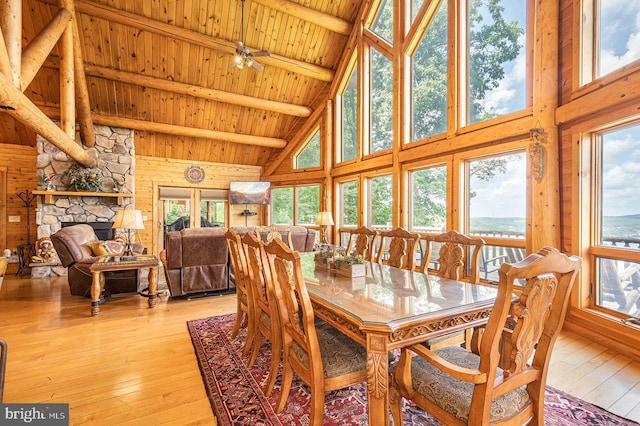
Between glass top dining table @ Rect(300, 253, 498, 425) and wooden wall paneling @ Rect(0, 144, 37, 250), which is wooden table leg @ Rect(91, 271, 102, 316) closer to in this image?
glass top dining table @ Rect(300, 253, 498, 425)

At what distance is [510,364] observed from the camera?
3.86 feet

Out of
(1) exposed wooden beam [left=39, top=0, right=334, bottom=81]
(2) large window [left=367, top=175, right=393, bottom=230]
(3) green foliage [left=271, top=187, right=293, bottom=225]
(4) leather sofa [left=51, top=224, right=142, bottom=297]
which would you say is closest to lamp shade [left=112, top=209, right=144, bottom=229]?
(4) leather sofa [left=51, top=224, right=142, bottom=297]

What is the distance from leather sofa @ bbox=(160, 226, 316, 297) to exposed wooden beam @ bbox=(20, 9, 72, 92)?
229 centimetres

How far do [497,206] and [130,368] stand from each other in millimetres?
4509

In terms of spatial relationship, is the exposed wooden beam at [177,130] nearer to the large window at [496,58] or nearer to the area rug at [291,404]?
the large window at [496,58]

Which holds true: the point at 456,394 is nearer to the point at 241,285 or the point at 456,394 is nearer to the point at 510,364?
the point at 510,364

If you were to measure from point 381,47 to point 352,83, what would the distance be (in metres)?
1.29

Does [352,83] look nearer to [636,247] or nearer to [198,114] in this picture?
[198,114]

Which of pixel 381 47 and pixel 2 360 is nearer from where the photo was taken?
pixel 2 360

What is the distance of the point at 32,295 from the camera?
4.34m

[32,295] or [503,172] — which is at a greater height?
[503,172]

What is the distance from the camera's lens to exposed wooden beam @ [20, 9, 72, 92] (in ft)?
10.7

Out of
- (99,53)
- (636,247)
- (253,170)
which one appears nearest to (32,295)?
(99,53)

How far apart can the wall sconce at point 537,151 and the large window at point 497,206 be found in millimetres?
399
